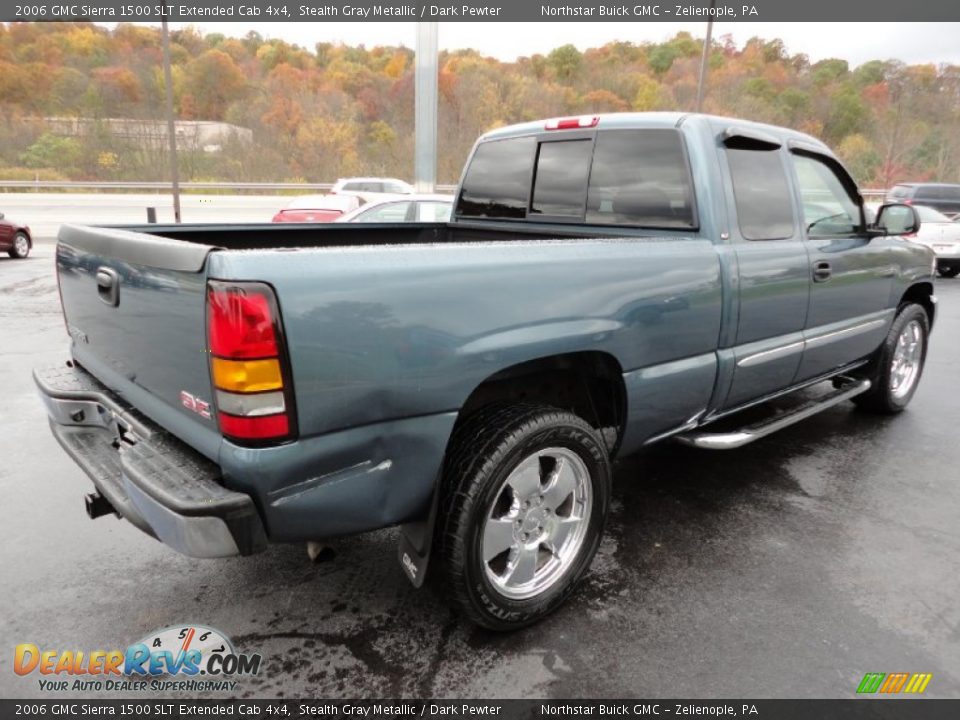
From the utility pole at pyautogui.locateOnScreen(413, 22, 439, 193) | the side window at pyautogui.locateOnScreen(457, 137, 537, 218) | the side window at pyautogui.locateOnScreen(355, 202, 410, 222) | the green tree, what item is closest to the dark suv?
the utility pole at pyautogui.locateOnScreen(413, 22, 439, 193)

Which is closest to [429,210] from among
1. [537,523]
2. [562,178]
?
[562,178]

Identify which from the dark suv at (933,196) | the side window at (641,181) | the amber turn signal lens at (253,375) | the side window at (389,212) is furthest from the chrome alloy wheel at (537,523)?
the dark suv at (933,196)

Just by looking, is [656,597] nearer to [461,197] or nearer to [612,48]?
[461,197]

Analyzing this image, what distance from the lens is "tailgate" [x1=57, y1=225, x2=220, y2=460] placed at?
73.9 inches

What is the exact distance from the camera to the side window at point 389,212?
33.2 feet

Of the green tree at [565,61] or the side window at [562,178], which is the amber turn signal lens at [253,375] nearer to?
the side window at [562,178]

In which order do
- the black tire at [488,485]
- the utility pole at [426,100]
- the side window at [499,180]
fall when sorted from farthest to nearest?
1. the utility pole at [426,100]
2. the side window at [499,180]
3. the black tire at [488,485]

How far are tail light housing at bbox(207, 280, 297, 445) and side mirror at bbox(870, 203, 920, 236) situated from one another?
12.9 ft

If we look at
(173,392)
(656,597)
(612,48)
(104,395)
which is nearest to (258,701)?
(173,392)

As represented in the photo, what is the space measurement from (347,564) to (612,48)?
62.0 metres

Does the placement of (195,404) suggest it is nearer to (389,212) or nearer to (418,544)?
(418,544)

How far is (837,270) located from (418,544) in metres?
2.98

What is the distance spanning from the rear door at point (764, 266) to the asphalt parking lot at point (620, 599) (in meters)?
0.73

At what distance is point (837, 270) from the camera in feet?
12.3
